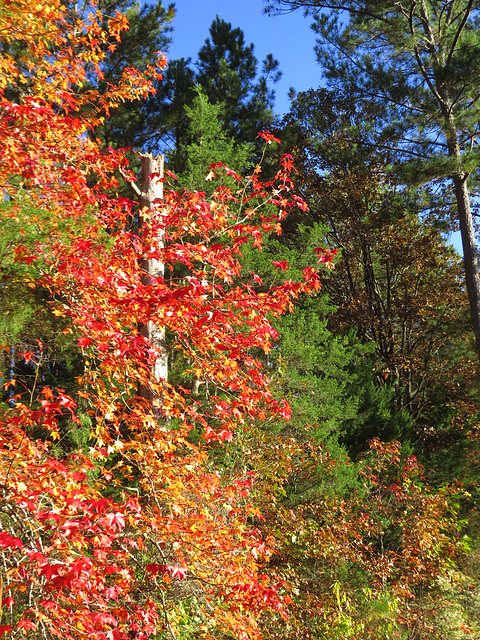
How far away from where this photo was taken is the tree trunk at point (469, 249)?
878 centimetres

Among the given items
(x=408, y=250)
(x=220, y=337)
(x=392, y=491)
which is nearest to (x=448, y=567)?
(x=392, y=491)

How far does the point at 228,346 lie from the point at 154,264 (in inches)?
63.2

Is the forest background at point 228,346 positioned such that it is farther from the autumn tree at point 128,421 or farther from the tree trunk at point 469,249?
the tree trunk at point 469,249

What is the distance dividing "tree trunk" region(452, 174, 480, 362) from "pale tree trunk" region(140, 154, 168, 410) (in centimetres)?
580

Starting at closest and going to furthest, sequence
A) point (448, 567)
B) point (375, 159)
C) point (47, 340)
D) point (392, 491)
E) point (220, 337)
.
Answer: point (220, 337) → point (47, 340) → point (448, 567) → point (392, 491) → point (375, 159)

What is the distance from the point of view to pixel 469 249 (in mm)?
8766

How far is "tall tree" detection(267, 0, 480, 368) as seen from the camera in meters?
8.22

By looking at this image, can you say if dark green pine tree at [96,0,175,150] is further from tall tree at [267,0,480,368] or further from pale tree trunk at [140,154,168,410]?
pale tree trunk at [140,154,168,410]

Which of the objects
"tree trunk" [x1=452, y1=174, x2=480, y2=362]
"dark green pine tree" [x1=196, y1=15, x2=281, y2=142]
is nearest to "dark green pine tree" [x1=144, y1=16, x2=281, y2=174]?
"dark green pine tree" [x1=196, y1=15, x2=281, y2=142]

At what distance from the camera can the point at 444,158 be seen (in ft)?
26.8

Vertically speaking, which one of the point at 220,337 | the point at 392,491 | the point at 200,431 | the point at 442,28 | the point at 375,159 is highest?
the point at 442,28

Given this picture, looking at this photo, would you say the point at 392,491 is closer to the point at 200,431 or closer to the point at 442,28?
the point at 200,431

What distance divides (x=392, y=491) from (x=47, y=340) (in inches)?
227

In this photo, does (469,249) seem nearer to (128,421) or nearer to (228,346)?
(228,346)
